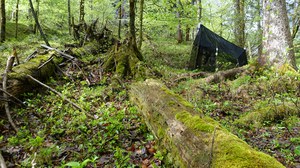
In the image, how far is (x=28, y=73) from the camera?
18.9 feet

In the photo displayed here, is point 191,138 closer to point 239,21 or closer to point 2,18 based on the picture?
point 239,21

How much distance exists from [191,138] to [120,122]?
2024 millimetres

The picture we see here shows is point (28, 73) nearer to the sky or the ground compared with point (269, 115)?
nearer to the sky

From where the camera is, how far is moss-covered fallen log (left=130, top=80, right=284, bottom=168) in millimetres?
1998

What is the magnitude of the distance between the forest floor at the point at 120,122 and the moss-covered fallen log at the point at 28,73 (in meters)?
0.27

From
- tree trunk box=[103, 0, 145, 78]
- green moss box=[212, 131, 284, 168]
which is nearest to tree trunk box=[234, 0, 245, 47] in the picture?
tree trunk box=[103, 0, 145, 78]

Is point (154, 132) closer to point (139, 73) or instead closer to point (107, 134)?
point (107, 134)

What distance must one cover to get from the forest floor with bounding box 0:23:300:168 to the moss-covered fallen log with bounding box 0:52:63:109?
27 cm

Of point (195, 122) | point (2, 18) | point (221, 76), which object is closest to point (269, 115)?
point (195, 122)

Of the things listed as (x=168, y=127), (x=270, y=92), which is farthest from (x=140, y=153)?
(x=270, y=92)

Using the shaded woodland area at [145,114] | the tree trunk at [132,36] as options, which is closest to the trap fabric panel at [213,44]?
the shaded woodland area at [145,114]

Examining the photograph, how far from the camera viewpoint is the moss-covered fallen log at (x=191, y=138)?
200cm

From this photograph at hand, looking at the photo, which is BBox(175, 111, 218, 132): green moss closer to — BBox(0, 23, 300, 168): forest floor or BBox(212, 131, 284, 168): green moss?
BBox(212, 131, 284, 168): green moss

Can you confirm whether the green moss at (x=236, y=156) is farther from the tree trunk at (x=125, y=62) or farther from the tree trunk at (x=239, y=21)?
the tree trunk at (x=239, y=21)
